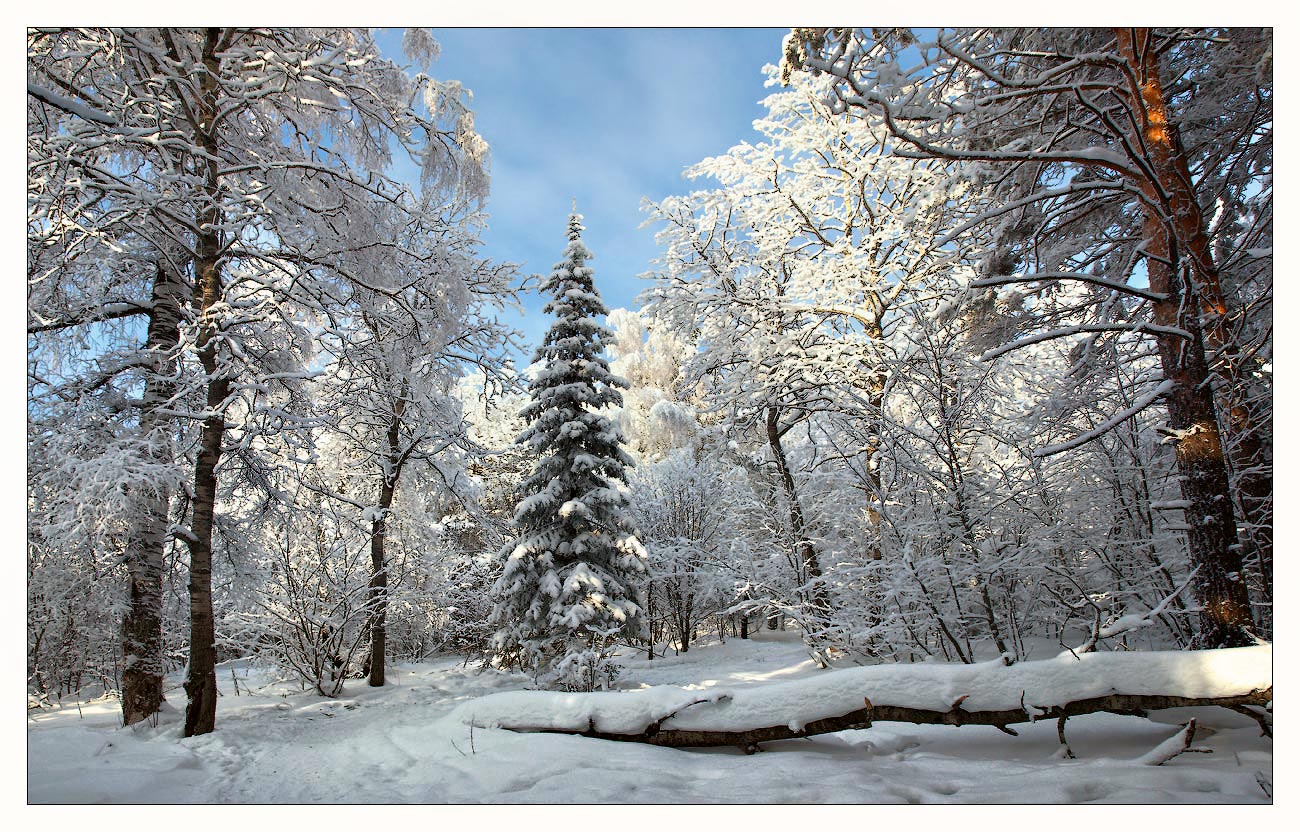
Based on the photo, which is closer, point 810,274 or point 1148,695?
point 1148,695

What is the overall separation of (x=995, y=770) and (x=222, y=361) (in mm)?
5531

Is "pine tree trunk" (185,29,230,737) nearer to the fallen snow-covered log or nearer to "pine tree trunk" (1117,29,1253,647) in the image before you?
the fallen snow-covered log

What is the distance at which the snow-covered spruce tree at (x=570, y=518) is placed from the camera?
7.09m

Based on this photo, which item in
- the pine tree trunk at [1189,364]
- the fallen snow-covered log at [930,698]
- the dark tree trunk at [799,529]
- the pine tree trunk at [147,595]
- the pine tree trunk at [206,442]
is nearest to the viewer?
the fallen snow-covered log at [930,698]

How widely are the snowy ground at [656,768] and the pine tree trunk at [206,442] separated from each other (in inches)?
17.3

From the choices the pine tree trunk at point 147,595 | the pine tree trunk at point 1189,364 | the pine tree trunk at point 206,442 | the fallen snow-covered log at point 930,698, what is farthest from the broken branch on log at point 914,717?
the pine tree trunk at point 147,595

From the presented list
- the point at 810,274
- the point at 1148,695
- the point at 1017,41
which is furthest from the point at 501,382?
the point at 1148,695

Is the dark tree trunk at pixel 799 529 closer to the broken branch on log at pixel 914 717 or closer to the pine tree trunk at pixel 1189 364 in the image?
the broken branch on log at pixel 914 717

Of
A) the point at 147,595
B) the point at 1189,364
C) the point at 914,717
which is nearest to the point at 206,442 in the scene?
the point at 147,595

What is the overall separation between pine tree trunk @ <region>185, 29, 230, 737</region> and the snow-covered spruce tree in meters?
3.43

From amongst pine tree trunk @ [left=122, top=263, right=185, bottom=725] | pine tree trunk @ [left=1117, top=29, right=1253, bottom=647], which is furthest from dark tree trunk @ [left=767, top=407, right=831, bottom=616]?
pine tree trunk @ [left=122, top=263, right=185, bottom=725]

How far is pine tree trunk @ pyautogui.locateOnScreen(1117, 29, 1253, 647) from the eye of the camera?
2.83 meters
